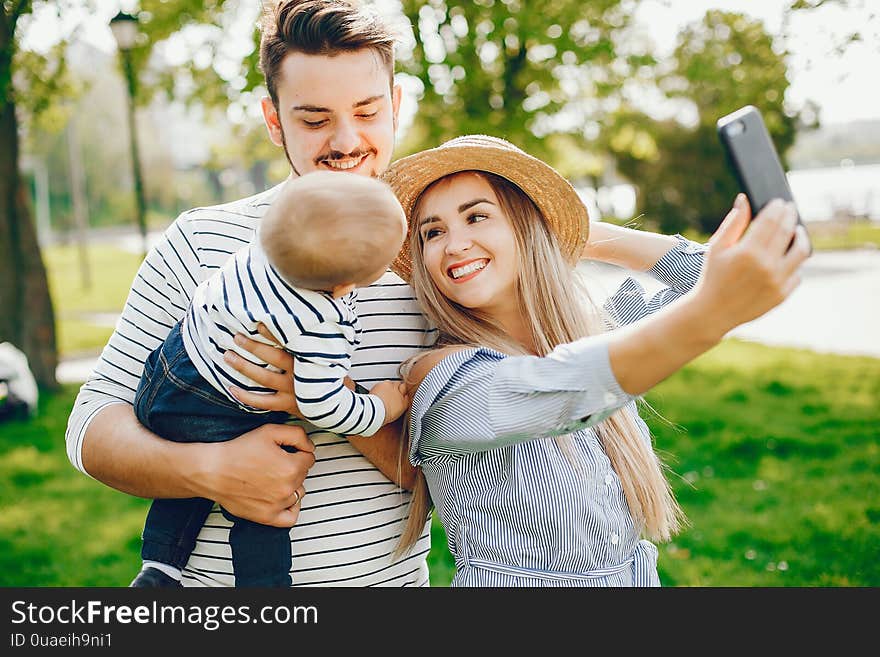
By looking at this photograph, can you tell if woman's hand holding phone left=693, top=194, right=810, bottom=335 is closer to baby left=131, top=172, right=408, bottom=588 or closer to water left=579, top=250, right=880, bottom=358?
baby left=131, top=172, right=408, bottom=588

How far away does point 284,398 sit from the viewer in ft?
6.13

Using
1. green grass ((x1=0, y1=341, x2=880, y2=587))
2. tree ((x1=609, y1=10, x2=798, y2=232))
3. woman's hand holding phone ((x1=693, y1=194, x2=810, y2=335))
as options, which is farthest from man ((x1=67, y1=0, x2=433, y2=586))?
tree ((x1=609, y1=10, x2=798, y2=232))

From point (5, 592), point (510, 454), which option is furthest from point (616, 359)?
point (5, 592)

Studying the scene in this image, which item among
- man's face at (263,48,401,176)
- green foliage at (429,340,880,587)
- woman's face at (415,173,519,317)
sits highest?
man's face at (263,48,401,176)

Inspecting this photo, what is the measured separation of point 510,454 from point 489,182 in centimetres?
75

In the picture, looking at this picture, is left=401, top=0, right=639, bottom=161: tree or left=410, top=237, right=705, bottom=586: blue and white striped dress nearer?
left=410, top=237, right=705, bottom=586: blue and white striped dress

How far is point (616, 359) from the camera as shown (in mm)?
1506

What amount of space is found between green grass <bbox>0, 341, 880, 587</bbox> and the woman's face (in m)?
1.39

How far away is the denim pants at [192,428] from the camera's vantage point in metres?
1.94

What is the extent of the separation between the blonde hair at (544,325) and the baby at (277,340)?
0.26 m

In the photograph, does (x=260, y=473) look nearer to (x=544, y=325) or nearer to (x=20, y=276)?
(x=544, y=325)

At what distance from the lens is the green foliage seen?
475 cm

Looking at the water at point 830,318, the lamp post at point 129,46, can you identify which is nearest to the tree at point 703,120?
the water at point 830,318

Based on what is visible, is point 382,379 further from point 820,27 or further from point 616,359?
point 820,27
